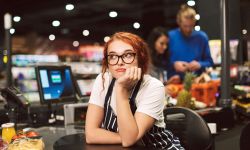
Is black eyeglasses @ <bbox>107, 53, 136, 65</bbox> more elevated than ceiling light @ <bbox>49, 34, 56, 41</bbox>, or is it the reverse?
ceiling light @ <bbox>49, 34, 56, 41</bbox>

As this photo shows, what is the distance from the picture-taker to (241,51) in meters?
4.72

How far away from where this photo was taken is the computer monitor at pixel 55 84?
8.77 feet

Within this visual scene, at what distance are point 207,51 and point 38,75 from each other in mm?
2018

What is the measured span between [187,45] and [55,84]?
1.71 meters

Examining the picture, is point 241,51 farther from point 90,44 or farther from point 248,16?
point 90,44

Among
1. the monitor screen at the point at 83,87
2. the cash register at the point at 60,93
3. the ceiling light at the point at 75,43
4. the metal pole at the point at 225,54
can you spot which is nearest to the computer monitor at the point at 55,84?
the cash register at the point at 60,93

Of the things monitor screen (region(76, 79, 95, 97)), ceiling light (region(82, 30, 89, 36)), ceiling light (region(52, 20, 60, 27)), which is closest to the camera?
monitor screen (region(76, 79, 95, 97))

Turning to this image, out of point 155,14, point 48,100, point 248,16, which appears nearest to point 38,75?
point 48,100


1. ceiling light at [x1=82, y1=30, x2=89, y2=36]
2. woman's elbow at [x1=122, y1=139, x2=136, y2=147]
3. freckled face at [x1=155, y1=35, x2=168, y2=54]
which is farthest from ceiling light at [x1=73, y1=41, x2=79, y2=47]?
woman's elbow at [x1=122, y1=139, x2=136, y2=147]

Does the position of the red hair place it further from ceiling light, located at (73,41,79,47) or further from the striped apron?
ceiling light, located at (73,41,79,47)

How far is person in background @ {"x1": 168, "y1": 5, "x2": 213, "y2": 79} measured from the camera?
386 centimetres

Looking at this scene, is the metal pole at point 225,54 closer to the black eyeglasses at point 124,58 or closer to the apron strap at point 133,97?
the apron strap at point 133,97

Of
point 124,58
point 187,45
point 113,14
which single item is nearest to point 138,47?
point 124,58

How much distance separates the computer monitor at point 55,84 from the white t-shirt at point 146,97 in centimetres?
89
